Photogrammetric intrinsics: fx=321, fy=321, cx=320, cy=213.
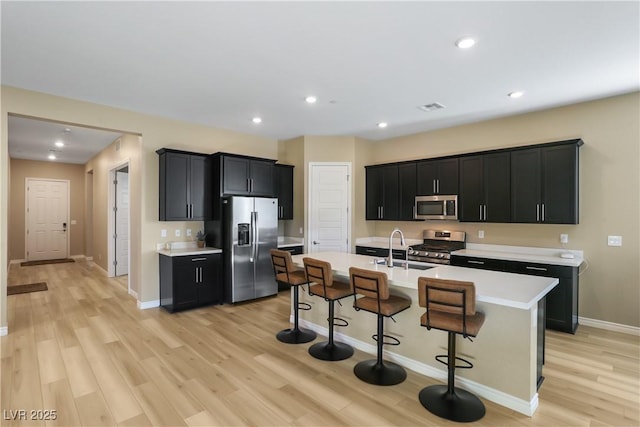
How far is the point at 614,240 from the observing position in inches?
158

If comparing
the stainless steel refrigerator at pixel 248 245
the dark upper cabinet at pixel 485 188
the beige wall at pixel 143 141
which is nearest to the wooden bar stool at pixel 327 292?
the stainless steel refrigerator at pixel 248 245

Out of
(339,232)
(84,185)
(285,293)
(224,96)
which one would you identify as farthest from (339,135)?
(84,185)

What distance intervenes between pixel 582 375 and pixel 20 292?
26.8ft

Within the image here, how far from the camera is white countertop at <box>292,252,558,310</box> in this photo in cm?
226

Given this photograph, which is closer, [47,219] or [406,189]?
[406,189]

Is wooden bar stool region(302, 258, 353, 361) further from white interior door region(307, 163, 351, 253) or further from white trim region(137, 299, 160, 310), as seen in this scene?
white trim region(137, 299, 160, 310)

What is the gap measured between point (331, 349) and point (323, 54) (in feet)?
9.62

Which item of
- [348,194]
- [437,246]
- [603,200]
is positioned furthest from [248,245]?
[603,200]

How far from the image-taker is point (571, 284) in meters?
3.89

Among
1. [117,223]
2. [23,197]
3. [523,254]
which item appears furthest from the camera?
[23,197]

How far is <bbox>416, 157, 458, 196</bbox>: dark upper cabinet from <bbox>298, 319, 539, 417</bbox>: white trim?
2971 mm

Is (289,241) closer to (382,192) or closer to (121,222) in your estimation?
(382,192)

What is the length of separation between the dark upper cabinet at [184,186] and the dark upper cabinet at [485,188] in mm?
4092

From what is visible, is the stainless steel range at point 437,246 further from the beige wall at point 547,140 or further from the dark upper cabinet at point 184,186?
the dark upper cabinet at point 184,186
